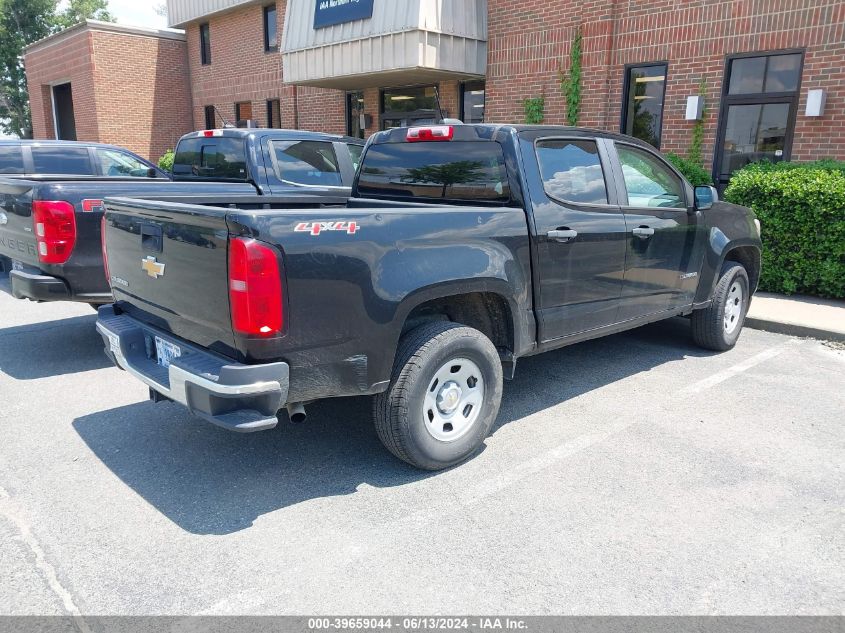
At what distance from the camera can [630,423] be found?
15.2 ft

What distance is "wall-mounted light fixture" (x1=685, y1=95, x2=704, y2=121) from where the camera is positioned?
10.1 meters

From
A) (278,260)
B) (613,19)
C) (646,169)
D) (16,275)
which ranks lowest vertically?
(16,275)

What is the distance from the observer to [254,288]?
3.03 m

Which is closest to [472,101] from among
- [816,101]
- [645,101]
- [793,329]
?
[645,101]

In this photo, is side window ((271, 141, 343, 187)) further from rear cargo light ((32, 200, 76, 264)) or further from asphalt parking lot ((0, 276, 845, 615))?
asphalt parking lot ((0, 276, 845, 615))

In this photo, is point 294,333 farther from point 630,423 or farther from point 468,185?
point 630,423

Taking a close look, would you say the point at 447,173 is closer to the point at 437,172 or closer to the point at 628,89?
the point at 437,172

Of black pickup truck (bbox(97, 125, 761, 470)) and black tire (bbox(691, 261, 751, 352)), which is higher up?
black pickup truck (bbox(97, 125, 761, 470))

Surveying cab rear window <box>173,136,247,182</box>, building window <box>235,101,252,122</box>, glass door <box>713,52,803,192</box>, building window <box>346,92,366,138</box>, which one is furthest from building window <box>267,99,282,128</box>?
glass door <box>713,52,803,192</box>

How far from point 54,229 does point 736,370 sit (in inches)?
232

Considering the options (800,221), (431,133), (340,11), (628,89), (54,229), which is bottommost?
(800,221)

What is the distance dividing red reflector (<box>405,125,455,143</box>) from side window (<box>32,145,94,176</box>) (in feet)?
20.5

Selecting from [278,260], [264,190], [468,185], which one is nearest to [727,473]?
[468,185]

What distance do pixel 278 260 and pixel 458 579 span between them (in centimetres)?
162
